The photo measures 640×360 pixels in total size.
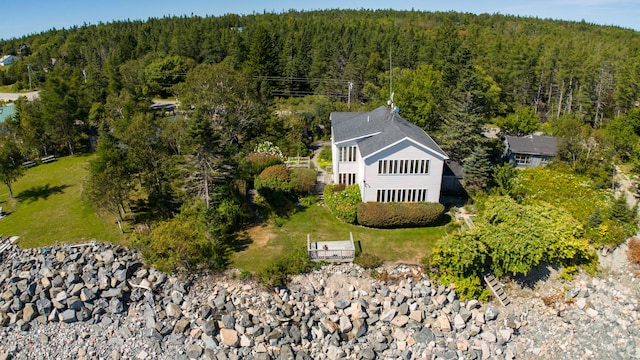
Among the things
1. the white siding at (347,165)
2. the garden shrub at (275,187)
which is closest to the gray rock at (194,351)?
the garden shrub at (275,187)

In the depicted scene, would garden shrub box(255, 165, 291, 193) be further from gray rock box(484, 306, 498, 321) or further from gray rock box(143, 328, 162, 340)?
gray rock box(484, 306, 498, 321)

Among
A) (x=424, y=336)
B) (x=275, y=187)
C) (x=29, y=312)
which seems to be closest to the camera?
(x=424, y=336)

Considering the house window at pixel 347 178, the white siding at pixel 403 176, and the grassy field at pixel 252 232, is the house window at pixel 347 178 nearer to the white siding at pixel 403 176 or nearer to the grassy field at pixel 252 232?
the grassy field at pixel 252 232

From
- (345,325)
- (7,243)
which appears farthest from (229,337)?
(7,243)

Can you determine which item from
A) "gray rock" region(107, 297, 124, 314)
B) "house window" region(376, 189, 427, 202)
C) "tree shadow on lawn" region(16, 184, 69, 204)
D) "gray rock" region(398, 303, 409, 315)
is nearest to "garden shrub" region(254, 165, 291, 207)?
"house window" region(376, 189, 427, 202)

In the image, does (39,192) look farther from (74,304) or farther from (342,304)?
(342,304)

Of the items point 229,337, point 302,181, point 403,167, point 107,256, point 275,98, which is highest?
point 275,98

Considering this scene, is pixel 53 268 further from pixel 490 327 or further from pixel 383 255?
pixel 490 327

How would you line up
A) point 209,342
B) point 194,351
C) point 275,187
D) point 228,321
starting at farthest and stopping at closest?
1. point 275,187
2. point 228,321
3. point 209,342
4. point 194,351
